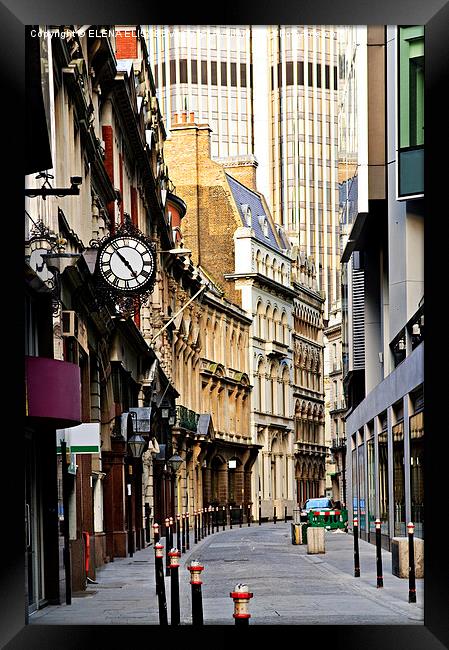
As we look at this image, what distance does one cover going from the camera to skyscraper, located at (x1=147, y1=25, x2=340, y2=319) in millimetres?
32562

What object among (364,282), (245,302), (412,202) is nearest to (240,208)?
(245,302)

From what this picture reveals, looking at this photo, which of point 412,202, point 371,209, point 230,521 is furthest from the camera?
point 230,521

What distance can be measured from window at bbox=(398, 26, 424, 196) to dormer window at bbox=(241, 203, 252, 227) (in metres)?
38.8

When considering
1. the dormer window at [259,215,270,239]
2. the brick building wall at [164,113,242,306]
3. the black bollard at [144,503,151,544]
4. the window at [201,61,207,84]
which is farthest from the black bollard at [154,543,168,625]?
the dormer window at [259,215,270,239]

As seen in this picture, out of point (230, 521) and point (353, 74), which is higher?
point (353, 74)

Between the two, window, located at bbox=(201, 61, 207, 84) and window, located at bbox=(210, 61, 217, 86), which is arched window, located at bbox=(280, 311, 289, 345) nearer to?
window, located at bbox=(201, 61, 207, 84)

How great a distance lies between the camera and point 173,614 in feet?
47.6

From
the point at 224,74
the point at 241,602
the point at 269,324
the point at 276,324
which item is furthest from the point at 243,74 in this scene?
the point at 276,324

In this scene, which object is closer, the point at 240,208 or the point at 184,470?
the point at 184,470
